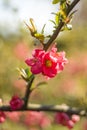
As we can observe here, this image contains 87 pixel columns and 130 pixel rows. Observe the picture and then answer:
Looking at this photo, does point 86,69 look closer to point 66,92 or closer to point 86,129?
point 66,92

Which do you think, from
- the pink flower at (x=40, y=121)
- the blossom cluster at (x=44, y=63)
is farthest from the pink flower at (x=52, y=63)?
the pink flower at (x=40, y=121)

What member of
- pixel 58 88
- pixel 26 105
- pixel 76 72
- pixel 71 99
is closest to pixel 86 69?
pixel 76 72

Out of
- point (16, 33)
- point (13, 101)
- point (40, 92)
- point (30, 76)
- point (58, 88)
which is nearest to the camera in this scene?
point (30, 76)

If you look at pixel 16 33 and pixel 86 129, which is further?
pixel 16 33

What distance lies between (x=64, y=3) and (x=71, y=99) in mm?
6264

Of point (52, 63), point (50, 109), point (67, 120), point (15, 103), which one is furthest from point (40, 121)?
point (52, 63)

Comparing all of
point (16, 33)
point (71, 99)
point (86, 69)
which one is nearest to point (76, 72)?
point (86, 69)

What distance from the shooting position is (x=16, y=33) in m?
6.33

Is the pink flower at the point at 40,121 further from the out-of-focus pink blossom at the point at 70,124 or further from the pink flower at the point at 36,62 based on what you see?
the pink flower at the point at 36,62

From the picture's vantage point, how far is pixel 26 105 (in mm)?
2549

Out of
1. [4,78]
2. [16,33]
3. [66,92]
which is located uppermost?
[16,33]

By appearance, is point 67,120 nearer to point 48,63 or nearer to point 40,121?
point 48,63

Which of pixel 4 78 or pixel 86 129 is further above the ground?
pixel 4 78

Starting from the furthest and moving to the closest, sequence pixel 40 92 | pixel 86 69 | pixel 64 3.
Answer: pixel 86 69 → pixel 40 92 → pixel 64 3
